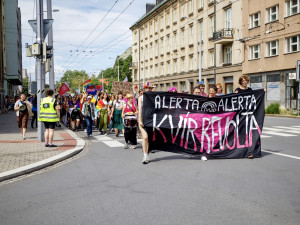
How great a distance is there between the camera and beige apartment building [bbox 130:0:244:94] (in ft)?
121

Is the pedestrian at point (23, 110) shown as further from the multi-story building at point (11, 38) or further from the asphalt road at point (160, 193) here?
the multi-story building at point (11, 38)

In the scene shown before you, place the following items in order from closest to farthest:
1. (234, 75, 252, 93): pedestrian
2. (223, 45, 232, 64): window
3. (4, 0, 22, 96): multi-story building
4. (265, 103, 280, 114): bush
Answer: (234, 75, 252, 93): pedestrian
(265, 103, 280, 114): bush
(223, 45, 232, 64): window
(4, 0, 22, 96): multi-story building

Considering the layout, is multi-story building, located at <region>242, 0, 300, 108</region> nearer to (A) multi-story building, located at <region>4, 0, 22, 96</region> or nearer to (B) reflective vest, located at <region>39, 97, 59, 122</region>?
(B) reflective vest, located at <region>39, 97, 59, 122</region>

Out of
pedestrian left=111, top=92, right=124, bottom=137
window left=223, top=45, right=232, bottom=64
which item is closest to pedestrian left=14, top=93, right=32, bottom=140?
pedestrian left=111, top=92, right=124, bottom=137

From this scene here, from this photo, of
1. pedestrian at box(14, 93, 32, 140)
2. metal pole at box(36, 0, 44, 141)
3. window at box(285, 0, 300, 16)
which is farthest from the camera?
window at box(285, 0, 300, 16)

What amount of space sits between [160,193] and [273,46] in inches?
1151

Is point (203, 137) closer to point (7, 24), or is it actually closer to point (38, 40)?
point (38, 40)

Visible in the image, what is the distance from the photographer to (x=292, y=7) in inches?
1154

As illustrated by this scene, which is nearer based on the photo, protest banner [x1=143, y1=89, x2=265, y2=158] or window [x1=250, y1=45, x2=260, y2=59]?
protest banner [x1=143, y1=89, x2=265, y2=158]

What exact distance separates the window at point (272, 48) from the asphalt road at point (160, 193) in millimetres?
25059

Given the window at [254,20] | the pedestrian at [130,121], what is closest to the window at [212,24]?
the window at [254,20]

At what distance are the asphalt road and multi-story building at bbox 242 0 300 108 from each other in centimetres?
2312

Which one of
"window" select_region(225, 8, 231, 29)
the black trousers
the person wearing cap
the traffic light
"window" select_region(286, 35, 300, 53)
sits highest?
"window" select_region(225, 8, 231, 29)

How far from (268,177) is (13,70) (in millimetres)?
54669
